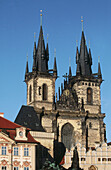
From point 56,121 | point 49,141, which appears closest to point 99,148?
point 49,141

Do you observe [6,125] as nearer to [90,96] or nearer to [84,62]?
[90,96]

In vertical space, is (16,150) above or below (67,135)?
below

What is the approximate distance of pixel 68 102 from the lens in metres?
71.4

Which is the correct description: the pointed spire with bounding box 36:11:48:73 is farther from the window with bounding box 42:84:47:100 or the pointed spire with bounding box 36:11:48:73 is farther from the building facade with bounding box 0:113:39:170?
the building facade with bounding box 0:113:39:170

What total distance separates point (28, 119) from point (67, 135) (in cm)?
1021

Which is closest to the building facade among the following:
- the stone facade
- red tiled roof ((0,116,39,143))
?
red tiled roof ((0,116,39,143))

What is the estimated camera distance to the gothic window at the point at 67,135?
228ft

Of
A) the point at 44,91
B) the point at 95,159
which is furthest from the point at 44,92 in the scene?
the point at 95,159

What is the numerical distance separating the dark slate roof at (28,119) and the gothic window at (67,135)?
6.78 m

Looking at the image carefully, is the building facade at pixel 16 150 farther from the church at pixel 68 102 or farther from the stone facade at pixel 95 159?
the church at pixel 68 102

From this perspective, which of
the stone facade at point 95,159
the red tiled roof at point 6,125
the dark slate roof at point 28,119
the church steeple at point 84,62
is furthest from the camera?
the church steeple at point 84,62

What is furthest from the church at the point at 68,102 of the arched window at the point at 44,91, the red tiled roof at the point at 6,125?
the red tiled roof at the point at 6,125

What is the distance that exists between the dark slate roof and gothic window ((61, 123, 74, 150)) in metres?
6.78

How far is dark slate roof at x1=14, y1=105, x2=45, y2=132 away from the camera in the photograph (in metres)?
60.6
